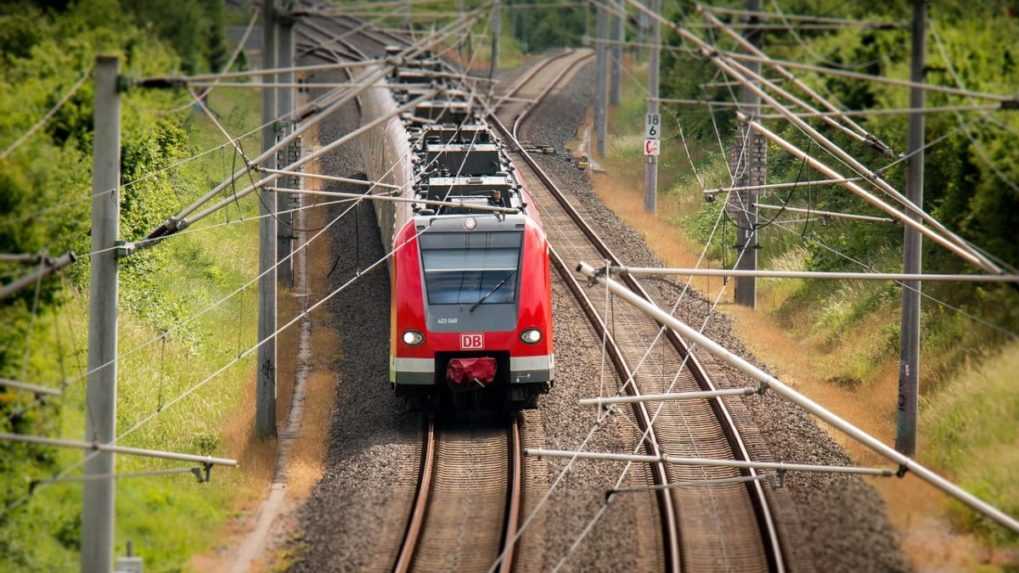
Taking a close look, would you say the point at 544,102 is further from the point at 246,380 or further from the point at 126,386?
the point at 126,386

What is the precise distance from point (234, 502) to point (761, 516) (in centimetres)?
666

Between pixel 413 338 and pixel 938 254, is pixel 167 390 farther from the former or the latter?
pixel 938 254

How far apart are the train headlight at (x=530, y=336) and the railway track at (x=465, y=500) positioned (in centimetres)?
136

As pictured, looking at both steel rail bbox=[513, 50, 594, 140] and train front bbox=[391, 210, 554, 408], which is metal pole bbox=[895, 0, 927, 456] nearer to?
train front bbox=[391, 210, 554, 408]

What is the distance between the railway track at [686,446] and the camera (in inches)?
603

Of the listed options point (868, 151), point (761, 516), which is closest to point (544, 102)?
point (868, 151)

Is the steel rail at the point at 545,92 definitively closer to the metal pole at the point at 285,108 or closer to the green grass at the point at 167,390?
the metal pole at the point at 285,108

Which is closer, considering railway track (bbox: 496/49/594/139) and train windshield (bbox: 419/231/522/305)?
train windshield (bbox: 419/231/522/305)

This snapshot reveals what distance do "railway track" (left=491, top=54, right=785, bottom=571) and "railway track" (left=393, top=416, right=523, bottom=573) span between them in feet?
6.21

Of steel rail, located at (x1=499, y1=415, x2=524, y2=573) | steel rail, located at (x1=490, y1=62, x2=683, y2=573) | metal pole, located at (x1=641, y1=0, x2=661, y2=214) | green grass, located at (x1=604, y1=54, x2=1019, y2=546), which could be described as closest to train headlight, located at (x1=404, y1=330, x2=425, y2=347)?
steel rail, located at (x1=499, y1=415, x2=524, y2=573)

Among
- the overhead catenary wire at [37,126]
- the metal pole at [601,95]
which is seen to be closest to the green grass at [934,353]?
the metal pole at [601,95]

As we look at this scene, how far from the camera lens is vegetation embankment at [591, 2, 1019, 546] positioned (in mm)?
17875

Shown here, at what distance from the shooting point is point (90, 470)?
1290 centimetres

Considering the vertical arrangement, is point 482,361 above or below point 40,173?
below
